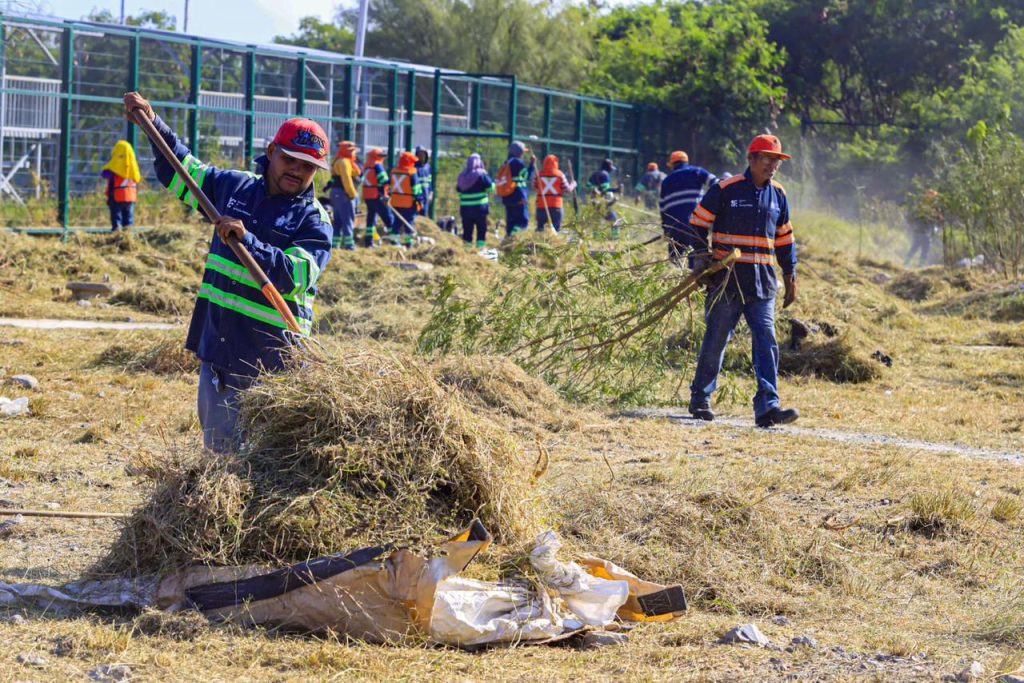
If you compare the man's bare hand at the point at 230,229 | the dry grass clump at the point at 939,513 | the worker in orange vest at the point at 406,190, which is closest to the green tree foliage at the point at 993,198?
the worker in orange vest at the point at 406,190

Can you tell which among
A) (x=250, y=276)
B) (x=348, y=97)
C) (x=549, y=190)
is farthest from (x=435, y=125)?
(x=250, y=276)

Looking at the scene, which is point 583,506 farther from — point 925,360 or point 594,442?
point 925,360

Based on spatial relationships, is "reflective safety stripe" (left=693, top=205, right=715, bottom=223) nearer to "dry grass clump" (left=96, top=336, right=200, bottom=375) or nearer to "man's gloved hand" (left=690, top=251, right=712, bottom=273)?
"man's gloved hand" (left=690, top=251, right=712, bottom=273)

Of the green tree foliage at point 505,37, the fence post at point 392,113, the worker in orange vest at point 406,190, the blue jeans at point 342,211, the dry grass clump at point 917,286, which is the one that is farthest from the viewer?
the green tree foliage at point 505,37

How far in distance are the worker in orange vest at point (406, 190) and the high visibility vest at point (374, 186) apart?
296 millimetres

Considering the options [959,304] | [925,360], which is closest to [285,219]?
[925,360]

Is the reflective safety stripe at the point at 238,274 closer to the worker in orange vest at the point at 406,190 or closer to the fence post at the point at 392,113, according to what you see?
the worker in orange vest at the point at 406,190

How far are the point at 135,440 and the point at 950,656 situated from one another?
15.5 ft

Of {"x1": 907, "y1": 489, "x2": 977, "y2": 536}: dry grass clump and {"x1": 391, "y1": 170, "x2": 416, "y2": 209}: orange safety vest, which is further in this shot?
{"x1": 391, "y1": 170, "x2": 416, "y2": 209}: orange safety vest

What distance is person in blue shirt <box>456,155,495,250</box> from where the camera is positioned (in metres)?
19.8

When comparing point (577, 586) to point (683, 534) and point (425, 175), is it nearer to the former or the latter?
point (683, 534)

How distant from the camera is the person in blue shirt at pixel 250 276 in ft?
16.9

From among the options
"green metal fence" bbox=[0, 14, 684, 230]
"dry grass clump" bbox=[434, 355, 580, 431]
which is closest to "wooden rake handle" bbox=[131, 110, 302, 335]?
"dry grass clump" bbox=[434, 355, 580, 431]

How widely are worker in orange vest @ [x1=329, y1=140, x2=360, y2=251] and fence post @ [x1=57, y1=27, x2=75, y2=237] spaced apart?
3.59 meters
